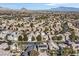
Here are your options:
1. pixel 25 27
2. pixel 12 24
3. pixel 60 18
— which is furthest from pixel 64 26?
pixel 12 24

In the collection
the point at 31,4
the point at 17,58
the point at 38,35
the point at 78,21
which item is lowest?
the point at 17,58

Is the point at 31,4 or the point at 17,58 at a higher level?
the point at 31,4

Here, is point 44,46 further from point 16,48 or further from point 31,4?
point 31,4

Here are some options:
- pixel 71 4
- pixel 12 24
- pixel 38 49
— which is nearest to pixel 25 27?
pixel 12 24

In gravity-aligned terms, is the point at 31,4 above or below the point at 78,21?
above

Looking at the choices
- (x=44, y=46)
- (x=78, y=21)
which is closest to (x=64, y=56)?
(x=44, y=46)

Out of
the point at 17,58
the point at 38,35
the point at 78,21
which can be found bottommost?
the point at 17,58

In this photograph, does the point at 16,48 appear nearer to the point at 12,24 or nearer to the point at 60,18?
the point at 12,24
